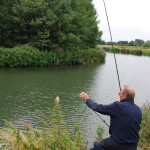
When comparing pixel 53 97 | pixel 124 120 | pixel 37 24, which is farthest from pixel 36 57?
pixel 124 120

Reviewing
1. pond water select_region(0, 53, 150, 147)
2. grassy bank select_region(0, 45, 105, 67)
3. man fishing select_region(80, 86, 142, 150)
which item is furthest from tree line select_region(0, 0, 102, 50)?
man fishing select_region(80, 86, 142, 150)

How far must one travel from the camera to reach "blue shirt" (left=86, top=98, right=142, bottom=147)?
369cm

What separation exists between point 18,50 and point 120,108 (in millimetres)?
21618

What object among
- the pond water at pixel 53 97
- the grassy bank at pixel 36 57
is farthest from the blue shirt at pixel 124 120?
the grassy bank at pixel 36 57

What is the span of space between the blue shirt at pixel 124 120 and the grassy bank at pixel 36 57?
20.9 meters

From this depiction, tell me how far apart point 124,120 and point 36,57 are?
2185 centimetres

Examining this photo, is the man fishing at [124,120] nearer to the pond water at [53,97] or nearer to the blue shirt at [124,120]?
the blue shirt at [124,120]

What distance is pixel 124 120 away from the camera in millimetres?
3693

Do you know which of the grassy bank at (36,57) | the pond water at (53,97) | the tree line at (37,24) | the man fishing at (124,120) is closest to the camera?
the man fishing at (124,120)

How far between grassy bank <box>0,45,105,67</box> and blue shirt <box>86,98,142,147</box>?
2093 centimetres

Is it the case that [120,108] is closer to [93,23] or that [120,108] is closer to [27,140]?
[27,140]

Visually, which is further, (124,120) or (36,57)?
(36,57)

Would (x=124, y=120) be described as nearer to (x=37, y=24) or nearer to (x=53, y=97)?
(x=53, y=97)

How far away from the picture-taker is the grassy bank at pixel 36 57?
2322cm
